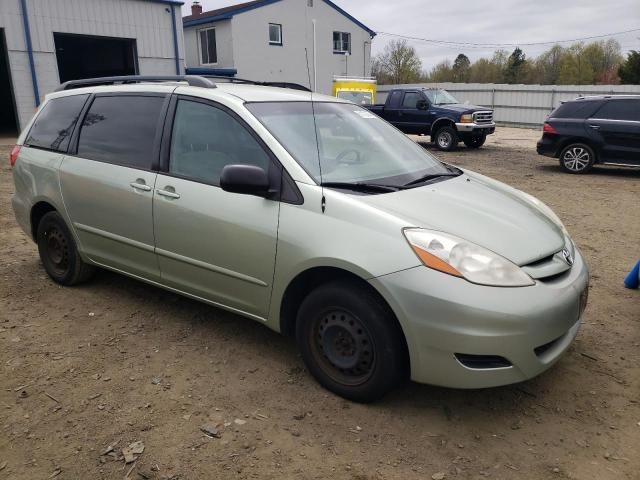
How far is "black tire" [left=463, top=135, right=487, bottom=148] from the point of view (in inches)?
649

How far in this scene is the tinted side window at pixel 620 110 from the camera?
428 inches

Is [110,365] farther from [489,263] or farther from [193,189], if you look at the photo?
[489,263]

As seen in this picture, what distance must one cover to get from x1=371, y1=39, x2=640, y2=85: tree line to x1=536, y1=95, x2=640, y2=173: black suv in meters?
40.2

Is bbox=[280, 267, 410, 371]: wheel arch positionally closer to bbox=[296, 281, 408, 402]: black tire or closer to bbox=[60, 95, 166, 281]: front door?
bbox=[296, 281, 408, 402]: black tire

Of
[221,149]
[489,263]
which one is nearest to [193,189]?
[221,149]

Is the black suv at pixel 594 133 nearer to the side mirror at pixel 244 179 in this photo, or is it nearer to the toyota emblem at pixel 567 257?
the toyota emblem at pixel 567 257

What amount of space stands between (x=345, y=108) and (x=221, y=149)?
108 cm

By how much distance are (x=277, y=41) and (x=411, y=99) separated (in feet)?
47.0

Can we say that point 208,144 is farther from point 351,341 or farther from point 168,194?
point 351,341

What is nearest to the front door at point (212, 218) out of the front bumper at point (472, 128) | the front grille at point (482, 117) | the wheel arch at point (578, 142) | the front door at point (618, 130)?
the front door at point (618, 130)

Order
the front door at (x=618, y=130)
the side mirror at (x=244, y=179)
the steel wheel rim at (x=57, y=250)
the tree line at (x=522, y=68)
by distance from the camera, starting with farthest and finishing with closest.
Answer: the tree line at (x=522, y=68) → the front door at (x=618, y=130) → the steel wheel rim at (x=57, y=250) → the side mirror at (x=244, y=179)

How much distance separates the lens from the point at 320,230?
2.90 meters

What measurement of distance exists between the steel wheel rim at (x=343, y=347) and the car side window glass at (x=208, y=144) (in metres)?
1.01

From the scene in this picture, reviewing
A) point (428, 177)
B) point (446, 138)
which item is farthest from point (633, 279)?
point (446, 138)
